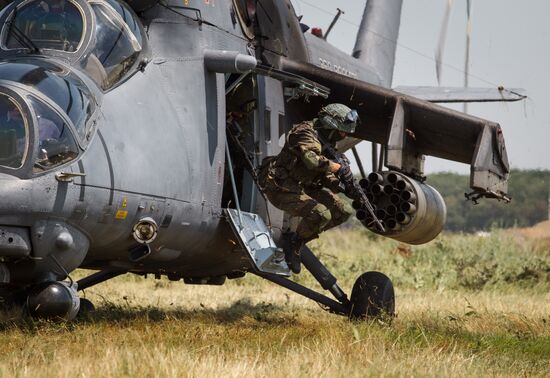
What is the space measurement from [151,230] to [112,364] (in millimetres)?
2370

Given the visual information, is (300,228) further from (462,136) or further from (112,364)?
(112,364)

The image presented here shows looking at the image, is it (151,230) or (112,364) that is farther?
(151,230)

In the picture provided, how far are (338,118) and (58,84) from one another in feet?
10.7

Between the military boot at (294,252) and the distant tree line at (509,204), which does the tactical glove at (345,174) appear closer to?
the military boot at (294,252)

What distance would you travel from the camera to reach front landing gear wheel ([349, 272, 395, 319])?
11.2 meters

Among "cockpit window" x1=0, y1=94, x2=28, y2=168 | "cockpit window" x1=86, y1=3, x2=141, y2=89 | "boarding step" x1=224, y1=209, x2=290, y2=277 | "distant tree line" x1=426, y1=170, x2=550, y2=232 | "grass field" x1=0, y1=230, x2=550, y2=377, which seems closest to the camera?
"grass field" x1=0, y1=230, x2=550, y2=377

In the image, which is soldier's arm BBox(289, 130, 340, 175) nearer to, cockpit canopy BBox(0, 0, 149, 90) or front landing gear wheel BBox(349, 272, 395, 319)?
front landing gear wheel BBox(349, 272, 395, 319)

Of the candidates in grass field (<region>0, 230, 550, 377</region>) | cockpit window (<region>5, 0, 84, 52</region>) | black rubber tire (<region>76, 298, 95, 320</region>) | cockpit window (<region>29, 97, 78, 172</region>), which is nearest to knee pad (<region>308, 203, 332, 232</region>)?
grass field (<region>0, 230, 550, 377</region>)

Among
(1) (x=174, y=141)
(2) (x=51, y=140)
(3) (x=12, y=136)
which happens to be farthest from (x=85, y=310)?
(3) (x=12, y=136)

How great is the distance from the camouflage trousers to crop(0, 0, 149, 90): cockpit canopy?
7.05ft

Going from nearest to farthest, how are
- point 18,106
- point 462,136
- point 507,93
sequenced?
point 18,106 < point 462,136 < point 507,93

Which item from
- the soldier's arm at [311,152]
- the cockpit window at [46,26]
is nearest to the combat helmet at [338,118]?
the soldier's arm at [311,152]

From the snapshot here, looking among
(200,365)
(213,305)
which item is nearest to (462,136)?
(213,305)

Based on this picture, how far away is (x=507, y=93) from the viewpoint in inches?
501
